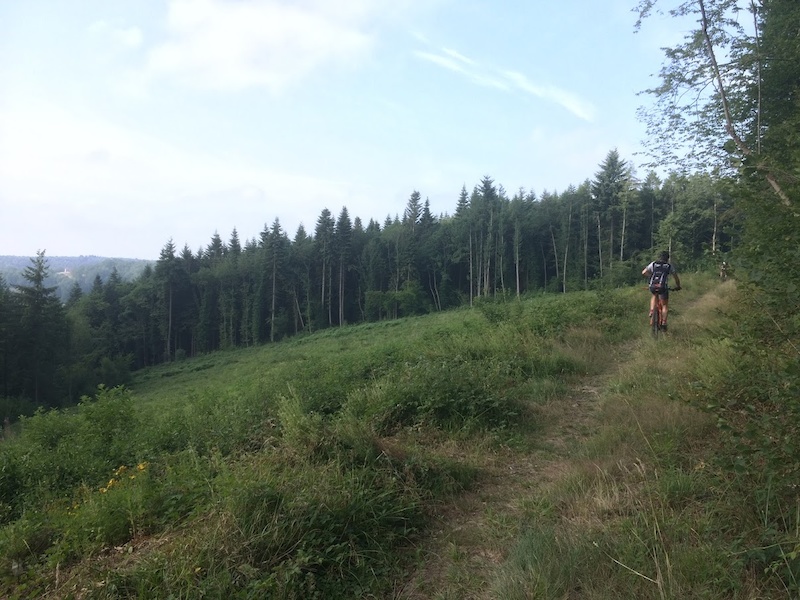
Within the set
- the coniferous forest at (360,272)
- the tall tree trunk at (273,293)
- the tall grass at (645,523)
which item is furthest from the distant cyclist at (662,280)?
the tall tree trunk at (273,293)

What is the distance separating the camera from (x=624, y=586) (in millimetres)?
2291

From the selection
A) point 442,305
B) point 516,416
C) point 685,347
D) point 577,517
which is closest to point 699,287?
point 685,347

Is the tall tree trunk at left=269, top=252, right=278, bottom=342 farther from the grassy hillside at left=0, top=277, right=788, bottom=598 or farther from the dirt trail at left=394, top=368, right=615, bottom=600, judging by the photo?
the dirt trail at left=394, top=368, right=615, bottom=600

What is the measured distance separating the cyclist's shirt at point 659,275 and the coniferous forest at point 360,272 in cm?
4339

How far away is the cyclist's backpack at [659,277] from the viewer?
28.0ft

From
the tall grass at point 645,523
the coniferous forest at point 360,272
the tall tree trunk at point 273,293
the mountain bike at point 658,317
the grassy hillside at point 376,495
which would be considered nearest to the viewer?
the tall grass at point 645,523

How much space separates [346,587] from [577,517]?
155 centimetres

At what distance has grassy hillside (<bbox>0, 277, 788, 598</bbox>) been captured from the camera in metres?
2.64

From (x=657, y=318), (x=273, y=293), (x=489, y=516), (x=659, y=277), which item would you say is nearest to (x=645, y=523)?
(x=489, y=516)

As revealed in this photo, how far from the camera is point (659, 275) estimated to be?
8664mm

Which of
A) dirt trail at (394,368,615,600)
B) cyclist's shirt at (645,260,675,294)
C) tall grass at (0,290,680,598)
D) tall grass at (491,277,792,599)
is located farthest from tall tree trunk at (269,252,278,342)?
tall grass at (491,277,792,599)

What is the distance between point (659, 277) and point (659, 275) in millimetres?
38

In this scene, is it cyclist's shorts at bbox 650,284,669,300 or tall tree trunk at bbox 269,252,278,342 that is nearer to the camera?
cyclist's shorts at bbox 650,284,669,300

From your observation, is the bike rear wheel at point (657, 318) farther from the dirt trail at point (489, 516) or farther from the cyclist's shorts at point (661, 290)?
the dirt trail at point (489, 516)
